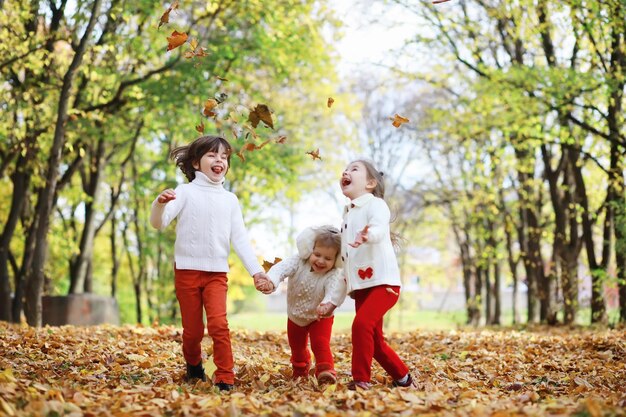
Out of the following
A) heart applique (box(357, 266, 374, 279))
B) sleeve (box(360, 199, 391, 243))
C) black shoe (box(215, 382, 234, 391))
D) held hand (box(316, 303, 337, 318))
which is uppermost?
sleeve (box(360, 199, 391, 243))

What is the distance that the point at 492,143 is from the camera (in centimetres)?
2034

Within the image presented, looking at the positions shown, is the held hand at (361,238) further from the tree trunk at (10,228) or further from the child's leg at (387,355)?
the tree trunk at (10,228)

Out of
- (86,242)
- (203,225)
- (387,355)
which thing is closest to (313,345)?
(387,355)

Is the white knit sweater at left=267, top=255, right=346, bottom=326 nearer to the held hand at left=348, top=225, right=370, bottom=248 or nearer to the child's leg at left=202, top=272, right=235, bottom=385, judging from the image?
the child's leg at left=202, top=272, right=235, bottom=385

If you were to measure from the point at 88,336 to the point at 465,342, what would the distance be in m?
4.86

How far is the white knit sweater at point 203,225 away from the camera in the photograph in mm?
5762

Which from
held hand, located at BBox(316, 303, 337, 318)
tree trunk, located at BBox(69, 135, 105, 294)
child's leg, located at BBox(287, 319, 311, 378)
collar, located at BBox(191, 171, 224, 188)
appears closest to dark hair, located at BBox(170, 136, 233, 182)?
collar, located at BBox(191, 171, 224, 188)

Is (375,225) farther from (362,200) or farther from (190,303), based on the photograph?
(190,303)

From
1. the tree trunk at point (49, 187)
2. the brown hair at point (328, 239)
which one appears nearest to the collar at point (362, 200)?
the brown hair at point (328, 239)

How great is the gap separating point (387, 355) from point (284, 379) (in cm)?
99

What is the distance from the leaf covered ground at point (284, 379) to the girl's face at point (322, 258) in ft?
3.04

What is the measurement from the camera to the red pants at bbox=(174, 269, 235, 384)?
5633 millimetres

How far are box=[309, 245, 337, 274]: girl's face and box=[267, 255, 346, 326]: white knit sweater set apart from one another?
0.05 meters

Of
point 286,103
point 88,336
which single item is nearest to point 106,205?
point 286,103
